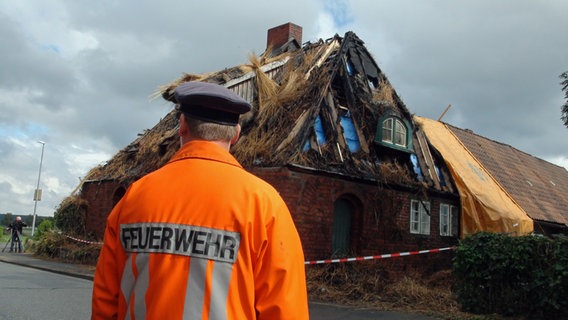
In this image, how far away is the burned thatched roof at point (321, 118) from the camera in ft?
43.1

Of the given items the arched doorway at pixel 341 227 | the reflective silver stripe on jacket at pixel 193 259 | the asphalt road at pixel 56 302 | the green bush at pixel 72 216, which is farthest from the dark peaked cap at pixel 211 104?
the green bush at pixel 72 216

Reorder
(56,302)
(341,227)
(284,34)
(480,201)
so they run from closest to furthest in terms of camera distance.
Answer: (56,302) → (341,227) → (480,201) → (284,34)

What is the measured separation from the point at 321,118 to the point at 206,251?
12170 mm

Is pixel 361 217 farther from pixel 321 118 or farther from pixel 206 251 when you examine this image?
pixel 206 251

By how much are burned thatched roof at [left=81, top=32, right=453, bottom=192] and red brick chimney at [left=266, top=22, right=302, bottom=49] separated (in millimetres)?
2506

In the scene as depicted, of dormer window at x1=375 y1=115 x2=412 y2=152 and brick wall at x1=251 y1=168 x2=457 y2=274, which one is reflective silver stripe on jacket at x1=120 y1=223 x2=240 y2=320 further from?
dormer window at x1=375 y1=115 x2=412 y2=152

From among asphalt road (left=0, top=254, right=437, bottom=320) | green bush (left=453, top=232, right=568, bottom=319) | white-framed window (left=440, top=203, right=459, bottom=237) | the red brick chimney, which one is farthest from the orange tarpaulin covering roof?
asphalt road (left=0, top=254, right=437, bottom=320)

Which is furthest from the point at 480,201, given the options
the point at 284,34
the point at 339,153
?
Result: the point at 284,34

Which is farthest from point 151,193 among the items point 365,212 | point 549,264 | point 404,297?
point 365,212

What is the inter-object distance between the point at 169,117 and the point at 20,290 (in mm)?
10112

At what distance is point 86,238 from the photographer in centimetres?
1911

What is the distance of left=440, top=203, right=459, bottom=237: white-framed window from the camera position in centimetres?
1622

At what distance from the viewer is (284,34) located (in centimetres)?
2028

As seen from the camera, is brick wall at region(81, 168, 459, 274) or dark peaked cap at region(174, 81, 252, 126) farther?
brick wall at region(81, 168, 459, 274)
